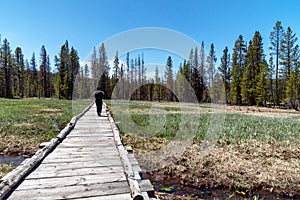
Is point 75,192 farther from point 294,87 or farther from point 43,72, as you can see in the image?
point 43,72

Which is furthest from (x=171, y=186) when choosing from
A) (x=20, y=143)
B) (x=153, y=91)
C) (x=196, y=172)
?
(x=153, y=91)

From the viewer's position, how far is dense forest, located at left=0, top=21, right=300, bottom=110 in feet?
130

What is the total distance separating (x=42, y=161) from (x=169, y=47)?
6.10 m

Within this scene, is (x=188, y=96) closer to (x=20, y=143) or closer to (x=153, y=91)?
(x=153, y=91)

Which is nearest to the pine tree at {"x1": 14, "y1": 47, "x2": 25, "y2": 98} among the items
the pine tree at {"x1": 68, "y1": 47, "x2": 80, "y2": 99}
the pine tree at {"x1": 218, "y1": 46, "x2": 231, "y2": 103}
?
the pine tree at {"x1": 68, "y1": 47, "x2": 80, "y2": 99}

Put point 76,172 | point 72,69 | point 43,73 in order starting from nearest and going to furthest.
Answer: point 76,172 → point 72,69 → point 43,73

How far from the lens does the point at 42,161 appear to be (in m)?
4.48

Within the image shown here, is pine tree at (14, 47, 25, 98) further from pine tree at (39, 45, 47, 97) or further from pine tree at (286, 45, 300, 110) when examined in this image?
pine tree at (286, 45, 300, 110)

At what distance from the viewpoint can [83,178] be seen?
12.2 ft

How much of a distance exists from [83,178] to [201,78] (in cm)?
4785

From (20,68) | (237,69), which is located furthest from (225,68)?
(20,68)

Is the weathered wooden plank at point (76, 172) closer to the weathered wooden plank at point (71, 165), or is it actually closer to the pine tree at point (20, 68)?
the weathered wooden plank at point (71, 165)

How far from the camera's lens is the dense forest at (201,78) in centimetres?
3950

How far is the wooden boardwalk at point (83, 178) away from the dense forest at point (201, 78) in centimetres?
2931
